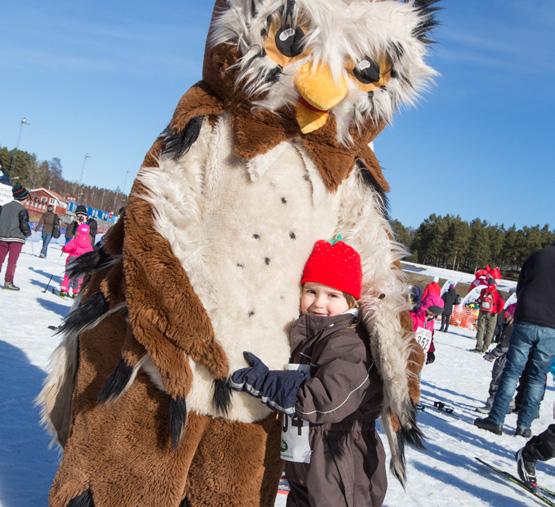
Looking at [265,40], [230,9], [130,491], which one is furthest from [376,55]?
[130,491]

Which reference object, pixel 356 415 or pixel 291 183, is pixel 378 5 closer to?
pixel 291 183

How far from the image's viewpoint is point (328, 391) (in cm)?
172

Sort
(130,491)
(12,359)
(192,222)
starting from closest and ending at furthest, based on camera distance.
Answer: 1. (130,491)
2. (192,222)
3. (12,359)

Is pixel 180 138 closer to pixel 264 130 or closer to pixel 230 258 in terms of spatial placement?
pixel 264 130

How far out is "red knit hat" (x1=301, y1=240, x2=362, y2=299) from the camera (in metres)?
1.88

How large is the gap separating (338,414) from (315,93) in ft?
3.37

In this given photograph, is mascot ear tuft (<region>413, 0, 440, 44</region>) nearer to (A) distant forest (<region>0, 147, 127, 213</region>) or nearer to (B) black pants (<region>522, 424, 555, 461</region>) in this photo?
(B) black pants (<region>522, 424, 555, 461</region>)

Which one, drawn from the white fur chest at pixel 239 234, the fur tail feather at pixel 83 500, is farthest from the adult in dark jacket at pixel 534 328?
the fur tail feather at pixel 83 500

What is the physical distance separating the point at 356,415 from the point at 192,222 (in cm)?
89

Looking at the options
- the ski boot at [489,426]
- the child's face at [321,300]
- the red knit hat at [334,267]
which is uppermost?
the red knit hat at [334,267]

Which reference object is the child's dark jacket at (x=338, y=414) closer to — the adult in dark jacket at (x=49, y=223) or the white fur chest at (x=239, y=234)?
the white fur chest at (x=239, y=234)

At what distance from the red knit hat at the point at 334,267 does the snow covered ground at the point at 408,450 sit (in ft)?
5.69

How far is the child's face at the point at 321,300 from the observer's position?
1916mm

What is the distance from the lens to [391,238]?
2.20m
